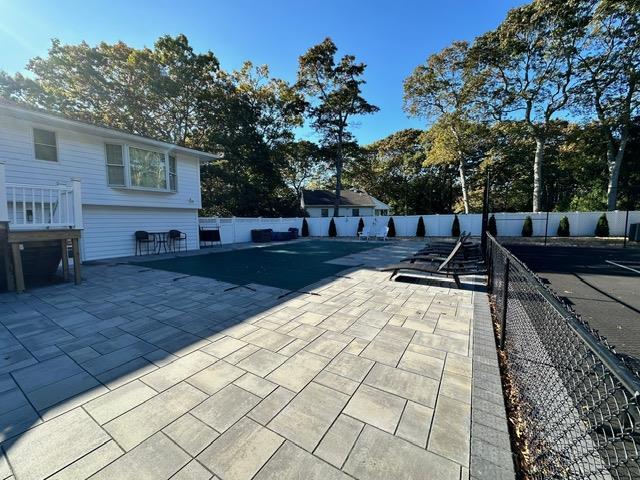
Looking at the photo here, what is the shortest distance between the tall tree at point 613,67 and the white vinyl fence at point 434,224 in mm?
3449

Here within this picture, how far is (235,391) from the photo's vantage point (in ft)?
7.00

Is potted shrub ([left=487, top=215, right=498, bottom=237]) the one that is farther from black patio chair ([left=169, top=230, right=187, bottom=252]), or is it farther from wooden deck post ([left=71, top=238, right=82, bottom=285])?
wooden deck post ([left=71, top=238, right=82, bottom=285])

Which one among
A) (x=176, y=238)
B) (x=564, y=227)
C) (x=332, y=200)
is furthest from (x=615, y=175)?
(x=176, y=238)

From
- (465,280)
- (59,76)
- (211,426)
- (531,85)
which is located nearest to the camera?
(211,426)

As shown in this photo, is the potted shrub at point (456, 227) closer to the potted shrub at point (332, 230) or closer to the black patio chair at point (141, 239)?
the potted shrub at point (332, 230)

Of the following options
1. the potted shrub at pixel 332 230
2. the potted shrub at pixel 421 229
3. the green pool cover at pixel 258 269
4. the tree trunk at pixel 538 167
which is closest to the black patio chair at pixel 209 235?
the green pool cover at pixel 258 269

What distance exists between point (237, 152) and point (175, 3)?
32.5 feet

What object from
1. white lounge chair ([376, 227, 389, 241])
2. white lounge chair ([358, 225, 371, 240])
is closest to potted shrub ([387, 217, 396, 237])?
white lounge chair ([376, 227, 389, 241])

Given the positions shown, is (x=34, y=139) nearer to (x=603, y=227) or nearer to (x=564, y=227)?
(x=564, y=227)

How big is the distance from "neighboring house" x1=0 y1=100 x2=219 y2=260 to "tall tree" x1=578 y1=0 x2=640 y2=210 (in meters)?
21.6

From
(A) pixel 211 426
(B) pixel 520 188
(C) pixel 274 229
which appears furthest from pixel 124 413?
(B) pixel 520 188

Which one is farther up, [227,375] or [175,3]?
[175,3]

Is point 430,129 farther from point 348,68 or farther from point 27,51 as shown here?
point 27,51

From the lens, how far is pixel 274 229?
1684cm
